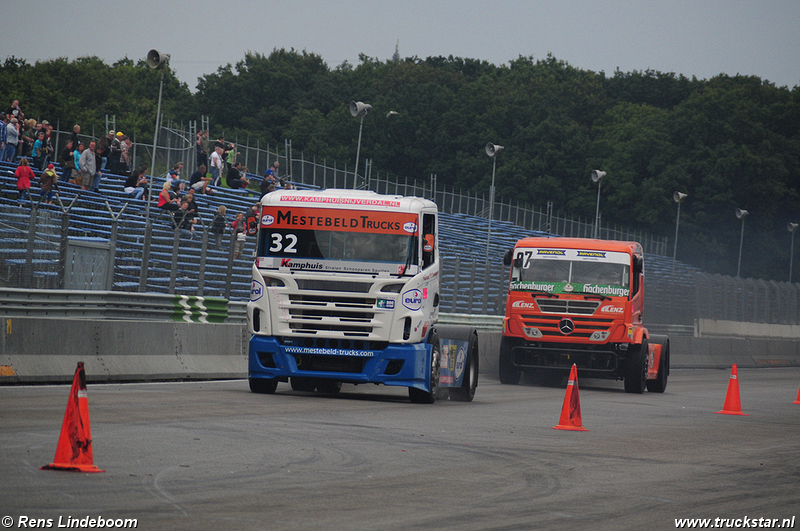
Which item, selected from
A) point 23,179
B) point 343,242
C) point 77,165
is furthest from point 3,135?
point 343,242

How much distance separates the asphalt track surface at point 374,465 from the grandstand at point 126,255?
4412 mm

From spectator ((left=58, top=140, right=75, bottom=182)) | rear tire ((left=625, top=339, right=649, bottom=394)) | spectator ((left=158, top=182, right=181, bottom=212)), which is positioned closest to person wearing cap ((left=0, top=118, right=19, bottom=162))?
spectator ((left=58, top=140, right=75, bottom=182))

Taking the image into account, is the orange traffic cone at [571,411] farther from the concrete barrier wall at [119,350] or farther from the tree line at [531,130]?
the tree line at [531,130]

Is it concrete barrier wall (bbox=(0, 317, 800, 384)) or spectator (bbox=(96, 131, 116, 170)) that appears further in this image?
spectator (bbox=(96, 131, 116, 170))

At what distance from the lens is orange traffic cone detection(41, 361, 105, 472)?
7918 millimetres

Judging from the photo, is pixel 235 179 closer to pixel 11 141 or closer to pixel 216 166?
pixel 216 166

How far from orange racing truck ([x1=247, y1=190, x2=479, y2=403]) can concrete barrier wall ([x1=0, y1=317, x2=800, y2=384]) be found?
2.01m

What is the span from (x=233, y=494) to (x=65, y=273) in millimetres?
13062

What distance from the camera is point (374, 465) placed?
9.49 meters

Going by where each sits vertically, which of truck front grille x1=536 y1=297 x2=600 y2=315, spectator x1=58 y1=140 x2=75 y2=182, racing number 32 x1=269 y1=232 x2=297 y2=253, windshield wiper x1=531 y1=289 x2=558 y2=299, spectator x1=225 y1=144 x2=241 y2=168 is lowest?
truck front grille x1=536 y1=297 x2=600 y2=315

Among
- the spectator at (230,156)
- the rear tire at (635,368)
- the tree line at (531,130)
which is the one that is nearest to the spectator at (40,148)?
the spectator at (230,156)

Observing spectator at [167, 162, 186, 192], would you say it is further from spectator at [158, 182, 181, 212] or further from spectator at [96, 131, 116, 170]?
spectator at [96, 131, 116, 170]

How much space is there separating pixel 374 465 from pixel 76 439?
2.52 metres

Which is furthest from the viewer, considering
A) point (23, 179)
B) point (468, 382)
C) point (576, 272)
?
point (23, 179)
